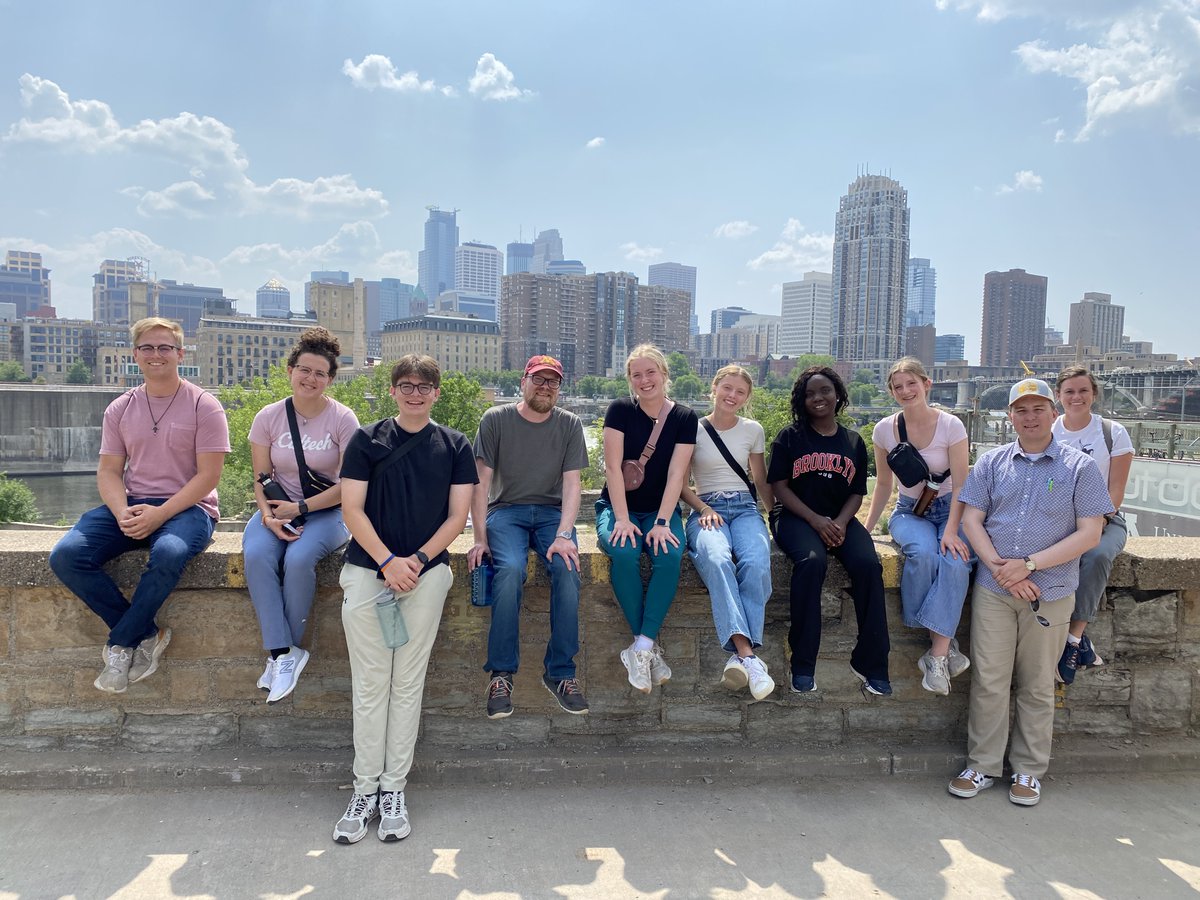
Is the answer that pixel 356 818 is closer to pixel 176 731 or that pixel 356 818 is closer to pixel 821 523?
pixel 176 731

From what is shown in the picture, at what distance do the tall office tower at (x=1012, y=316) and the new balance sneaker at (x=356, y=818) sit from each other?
20414cm

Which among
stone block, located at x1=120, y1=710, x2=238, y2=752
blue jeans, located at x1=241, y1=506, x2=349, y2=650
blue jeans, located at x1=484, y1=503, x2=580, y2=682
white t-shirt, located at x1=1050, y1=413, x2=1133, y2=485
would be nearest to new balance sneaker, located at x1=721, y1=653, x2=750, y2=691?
blue jeans, located at x1=484, y1=503, x2=580, y2=682

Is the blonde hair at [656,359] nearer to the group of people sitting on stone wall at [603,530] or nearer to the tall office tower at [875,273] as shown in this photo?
the group of people sitting on stone wall at [603,530]

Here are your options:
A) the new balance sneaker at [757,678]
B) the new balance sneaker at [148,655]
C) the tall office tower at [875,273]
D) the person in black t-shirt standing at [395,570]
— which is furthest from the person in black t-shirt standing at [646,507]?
the tall office tower at [875,273]

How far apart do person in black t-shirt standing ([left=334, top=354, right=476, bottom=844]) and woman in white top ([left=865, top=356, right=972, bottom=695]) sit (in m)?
2.01

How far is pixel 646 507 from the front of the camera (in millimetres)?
3723

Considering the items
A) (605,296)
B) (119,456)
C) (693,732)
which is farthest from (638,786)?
(605,296)

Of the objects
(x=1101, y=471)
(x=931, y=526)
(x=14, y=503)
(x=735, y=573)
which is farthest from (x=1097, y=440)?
(x=14, y=503)

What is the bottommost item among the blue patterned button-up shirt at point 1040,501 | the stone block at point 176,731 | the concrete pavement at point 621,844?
the concrete pavement at point 621,844

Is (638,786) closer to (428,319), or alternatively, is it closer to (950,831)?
(950,831)

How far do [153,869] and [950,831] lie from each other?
2869 millimetres

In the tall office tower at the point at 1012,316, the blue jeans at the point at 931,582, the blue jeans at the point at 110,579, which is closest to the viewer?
the blue jeans at the point at 110,579

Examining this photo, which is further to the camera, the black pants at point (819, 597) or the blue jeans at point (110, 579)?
the black pants at point (819, 597)

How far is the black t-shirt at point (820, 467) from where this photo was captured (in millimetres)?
3672
